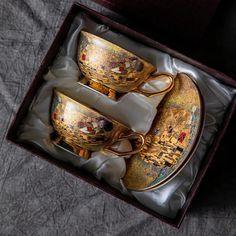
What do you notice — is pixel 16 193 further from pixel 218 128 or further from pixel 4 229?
pixel 218 128

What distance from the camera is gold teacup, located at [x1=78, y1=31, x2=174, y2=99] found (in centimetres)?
63

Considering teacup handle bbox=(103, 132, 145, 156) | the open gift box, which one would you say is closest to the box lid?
the open gift box

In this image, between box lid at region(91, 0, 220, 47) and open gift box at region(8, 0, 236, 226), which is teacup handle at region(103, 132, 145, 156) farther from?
box lid at region(91, 0, 220, 47)

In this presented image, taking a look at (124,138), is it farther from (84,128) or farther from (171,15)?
(171,15)

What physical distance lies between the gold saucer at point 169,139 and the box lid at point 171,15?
0.06m

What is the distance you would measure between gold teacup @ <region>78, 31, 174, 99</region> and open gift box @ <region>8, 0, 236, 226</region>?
0.03 m

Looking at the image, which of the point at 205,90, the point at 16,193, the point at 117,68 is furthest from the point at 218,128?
the point at 16,193

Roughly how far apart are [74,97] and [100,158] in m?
0.10

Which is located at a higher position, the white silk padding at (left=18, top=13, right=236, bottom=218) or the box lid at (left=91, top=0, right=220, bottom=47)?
the box lid at (left=91, top=0, right=220, bottom=47)

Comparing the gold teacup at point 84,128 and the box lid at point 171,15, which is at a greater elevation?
the box lid at point 171,15

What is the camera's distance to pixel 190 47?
2.26 ft

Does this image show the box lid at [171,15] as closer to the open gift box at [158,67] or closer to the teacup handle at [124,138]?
the open gift box at [158,67]

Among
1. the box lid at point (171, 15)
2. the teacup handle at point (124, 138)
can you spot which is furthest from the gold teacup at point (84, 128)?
the box lid at point (171, 15)

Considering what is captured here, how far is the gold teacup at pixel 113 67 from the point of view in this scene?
24.7 inches
